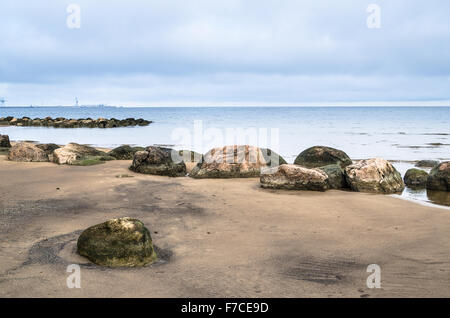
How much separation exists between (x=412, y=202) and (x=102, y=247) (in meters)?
7.01

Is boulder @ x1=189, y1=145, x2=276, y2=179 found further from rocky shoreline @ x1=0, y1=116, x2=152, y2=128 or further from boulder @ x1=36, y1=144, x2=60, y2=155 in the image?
rocky shoreline @ x1=0, y1=116, x2=152, y2=128

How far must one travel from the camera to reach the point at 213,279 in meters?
4.35

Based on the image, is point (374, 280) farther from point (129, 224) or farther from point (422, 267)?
point (129, 224)

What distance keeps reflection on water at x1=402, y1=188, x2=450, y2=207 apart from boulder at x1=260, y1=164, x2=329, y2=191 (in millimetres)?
2195

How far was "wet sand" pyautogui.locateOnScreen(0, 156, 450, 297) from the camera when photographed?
411 centimetres

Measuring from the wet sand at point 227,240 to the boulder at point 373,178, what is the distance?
68 centimetres

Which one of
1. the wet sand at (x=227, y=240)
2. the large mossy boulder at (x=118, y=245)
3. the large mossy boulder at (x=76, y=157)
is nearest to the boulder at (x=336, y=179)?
the wet sand at (x=227, y=240)

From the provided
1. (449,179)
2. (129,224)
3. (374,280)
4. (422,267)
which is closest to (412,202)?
(449,179)

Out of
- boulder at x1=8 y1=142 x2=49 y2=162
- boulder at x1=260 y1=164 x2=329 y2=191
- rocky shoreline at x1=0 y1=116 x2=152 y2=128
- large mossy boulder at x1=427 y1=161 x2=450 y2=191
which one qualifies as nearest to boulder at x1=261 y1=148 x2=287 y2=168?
boulder at x1=260 y1=164 x2=329 y2=191

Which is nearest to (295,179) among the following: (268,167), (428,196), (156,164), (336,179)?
(336,179)

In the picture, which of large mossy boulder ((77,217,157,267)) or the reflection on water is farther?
the reflection on water

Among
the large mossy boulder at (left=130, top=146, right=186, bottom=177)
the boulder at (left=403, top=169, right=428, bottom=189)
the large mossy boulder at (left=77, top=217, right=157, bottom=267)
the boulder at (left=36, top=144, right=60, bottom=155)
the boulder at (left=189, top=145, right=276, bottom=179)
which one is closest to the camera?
the large mossy boulder at (left=77, top=217, right=157, bottom=267)

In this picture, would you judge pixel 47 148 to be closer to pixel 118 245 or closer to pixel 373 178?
pixel 118 245

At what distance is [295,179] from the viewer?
9.55 meters
